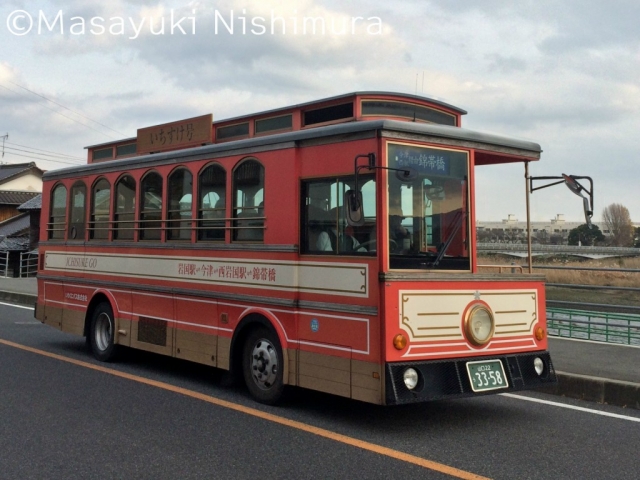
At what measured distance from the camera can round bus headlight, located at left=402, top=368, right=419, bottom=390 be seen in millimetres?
5618

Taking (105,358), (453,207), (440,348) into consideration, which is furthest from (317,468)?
(105,358)

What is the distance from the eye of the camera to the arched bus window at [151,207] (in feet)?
Answer: 27.9

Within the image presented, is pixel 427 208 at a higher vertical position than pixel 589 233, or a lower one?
higher

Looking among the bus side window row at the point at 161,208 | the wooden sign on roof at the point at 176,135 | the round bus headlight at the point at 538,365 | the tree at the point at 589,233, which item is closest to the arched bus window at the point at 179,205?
the bus side window row at the point at 161,208

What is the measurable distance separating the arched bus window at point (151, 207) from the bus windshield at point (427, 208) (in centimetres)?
369

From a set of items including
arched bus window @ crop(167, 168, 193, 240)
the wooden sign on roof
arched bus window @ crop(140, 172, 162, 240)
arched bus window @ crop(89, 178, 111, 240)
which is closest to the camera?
arched bus window @ crop(167, 168, 193, 240)

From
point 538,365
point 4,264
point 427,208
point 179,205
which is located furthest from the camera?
point 4,264

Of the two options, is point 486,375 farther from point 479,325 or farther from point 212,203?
point 212,203

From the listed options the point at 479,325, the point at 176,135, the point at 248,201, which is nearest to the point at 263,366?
the point at 248,201

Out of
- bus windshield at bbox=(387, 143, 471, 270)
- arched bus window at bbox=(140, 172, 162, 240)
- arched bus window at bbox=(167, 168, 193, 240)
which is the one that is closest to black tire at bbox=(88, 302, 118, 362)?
arched bus window at bbox=(140, 172, 162, 240)

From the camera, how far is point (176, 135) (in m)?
8.61

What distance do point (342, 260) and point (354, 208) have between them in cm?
57

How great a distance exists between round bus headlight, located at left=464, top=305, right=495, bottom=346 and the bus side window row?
226cm

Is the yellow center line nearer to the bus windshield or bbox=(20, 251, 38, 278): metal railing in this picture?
the bus windshield
